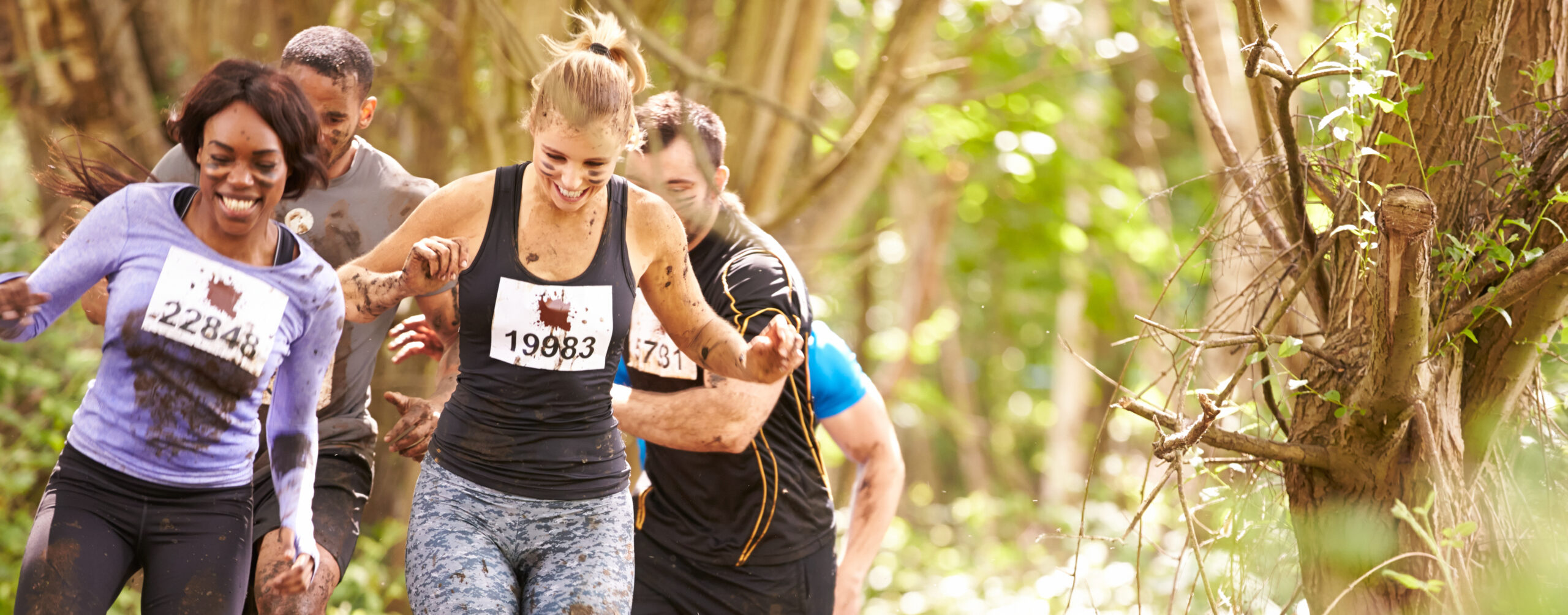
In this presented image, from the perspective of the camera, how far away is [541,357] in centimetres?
273

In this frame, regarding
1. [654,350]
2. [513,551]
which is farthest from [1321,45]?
[513,551]

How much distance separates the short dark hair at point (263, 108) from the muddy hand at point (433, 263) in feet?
1.22

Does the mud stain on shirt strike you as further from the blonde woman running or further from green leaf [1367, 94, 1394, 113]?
green leaf [1367, 94, 1394, 113]

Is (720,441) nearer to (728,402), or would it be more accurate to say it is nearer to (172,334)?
(728,402)

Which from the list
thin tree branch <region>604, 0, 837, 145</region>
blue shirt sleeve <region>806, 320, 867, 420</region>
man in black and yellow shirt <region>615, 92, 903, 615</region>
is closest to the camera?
man in black and yellow shirt <region>615, 92, 903, 615</region>

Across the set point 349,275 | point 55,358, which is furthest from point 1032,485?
point 349,275

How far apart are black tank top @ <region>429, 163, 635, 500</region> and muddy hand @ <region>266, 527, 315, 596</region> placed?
0.35m

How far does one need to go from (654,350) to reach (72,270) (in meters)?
1.56

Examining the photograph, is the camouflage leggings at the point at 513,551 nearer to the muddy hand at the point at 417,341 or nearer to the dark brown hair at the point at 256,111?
the muddy hand at the point at 417,341

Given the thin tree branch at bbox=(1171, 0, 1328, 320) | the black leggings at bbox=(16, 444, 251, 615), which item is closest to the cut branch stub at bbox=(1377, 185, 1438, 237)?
the thin tree branch at bbox=(1171, 0, 1328, 320)

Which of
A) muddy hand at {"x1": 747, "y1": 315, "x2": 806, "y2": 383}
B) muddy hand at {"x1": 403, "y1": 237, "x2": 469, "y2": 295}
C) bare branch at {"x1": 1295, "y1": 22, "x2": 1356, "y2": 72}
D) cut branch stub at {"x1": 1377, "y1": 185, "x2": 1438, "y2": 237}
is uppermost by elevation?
bare branch at {"x1": 1295, "y1": 22, "x2": 1356, "y2": 72}

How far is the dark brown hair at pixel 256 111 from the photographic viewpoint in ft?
8.48

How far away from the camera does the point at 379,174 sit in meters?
3.44

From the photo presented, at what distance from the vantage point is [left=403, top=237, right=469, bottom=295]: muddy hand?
8.20 ft
